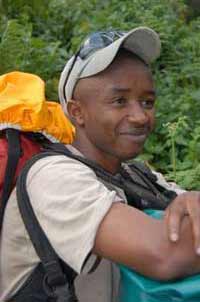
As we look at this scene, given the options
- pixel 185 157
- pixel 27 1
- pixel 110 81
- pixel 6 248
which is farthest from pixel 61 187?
pixel 27 1

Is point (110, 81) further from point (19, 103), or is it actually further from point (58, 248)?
point (58, 248)

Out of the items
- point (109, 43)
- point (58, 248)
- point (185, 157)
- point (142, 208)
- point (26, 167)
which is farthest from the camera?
point (185, 157)

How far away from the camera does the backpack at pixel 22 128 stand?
2.48 metres

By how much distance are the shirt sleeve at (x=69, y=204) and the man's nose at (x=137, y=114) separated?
15.2 inches

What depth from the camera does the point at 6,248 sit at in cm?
248

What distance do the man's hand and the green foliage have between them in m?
2.49

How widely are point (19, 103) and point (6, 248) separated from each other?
1.58 ft

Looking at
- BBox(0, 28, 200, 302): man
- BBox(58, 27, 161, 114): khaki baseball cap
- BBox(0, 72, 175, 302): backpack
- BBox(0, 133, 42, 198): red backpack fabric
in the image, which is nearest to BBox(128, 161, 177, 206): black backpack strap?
BBox(0, 72, 175, 302): backpack

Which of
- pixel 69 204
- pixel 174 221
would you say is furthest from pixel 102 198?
pixel 174 221

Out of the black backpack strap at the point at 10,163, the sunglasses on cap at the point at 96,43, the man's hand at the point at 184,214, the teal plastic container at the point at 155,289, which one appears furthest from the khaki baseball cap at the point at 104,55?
the teal plastic container at the point at 155,289

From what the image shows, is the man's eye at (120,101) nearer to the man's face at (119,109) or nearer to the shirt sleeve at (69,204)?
the man's face at (119,109)

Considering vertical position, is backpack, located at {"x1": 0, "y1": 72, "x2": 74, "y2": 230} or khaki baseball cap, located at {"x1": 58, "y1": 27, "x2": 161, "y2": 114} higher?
khaki baseball cap, located at {"x1": 58, "y1": 27, "x2": 161, "y2": 114}

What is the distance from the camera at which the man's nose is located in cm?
267

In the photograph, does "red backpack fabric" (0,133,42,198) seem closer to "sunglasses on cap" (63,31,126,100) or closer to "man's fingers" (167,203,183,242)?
"sunglasses on cap" (63,31,126,100)
